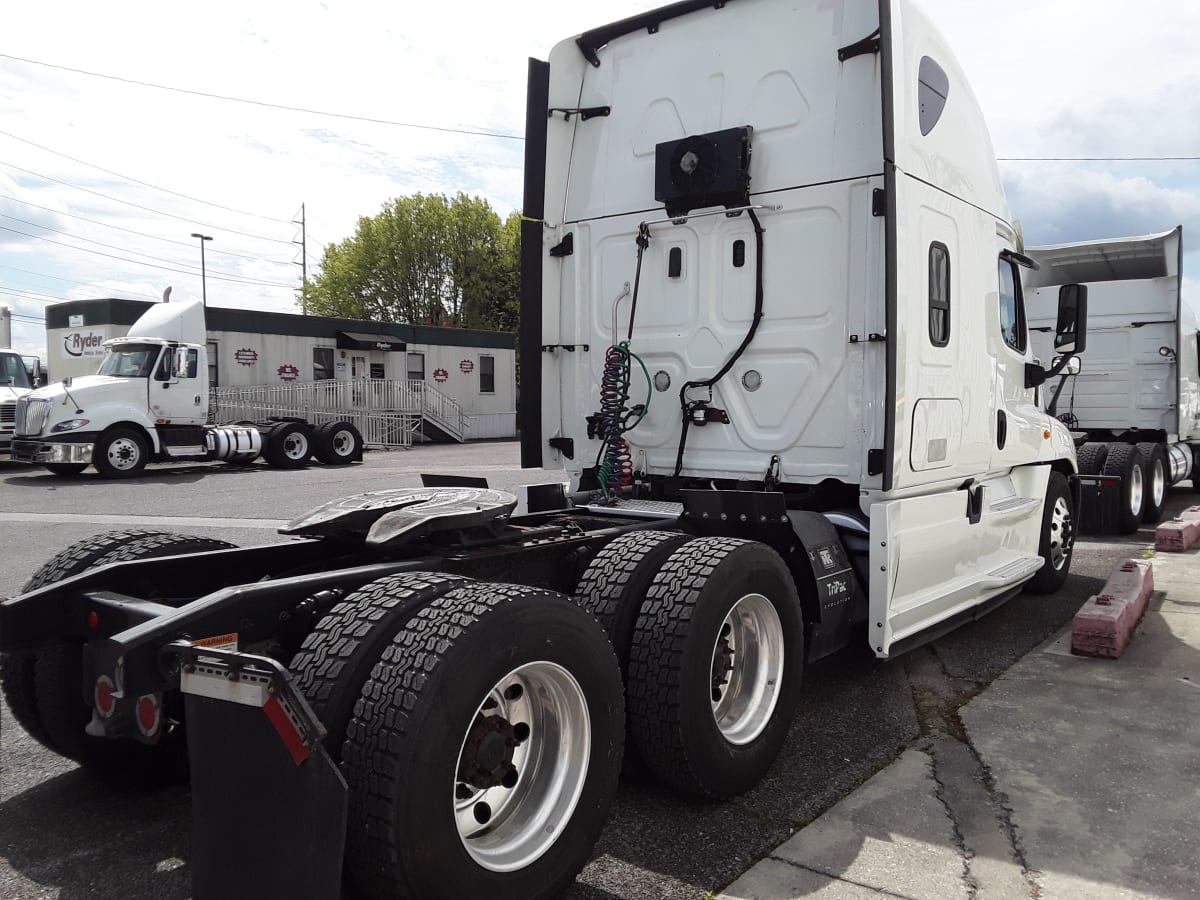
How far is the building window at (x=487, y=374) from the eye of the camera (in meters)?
33.1

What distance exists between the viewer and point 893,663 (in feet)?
17.6

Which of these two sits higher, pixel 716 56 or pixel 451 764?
pixel 716 56

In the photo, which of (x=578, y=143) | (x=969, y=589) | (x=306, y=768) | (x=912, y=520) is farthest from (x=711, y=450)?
(x=306, y=768)

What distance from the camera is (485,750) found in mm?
2549

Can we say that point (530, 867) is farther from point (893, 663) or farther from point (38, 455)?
point (38, 455)

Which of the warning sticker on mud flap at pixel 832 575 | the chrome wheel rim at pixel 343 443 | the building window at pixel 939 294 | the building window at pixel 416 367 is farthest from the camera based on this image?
the building window at pixel 416 367

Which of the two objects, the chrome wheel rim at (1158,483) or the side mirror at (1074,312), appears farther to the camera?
the chrome wheel rim at (1158,483)

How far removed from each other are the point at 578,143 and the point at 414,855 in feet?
14.2

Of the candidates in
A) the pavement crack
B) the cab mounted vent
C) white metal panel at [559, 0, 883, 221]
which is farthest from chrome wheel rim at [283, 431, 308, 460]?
the pavement crack

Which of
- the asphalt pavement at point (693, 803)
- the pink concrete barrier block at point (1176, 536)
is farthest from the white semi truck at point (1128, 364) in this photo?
the asphalt pavement at point (693, 803)

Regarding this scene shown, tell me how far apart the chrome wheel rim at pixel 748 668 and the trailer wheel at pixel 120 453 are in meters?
16.4

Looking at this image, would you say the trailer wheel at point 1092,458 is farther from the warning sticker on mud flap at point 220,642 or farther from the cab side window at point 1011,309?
the warning sticker on mud flap at point 220,642

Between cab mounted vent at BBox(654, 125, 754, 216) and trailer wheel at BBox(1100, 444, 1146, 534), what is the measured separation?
25.2ft

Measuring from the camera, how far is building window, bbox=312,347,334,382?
28.1m
